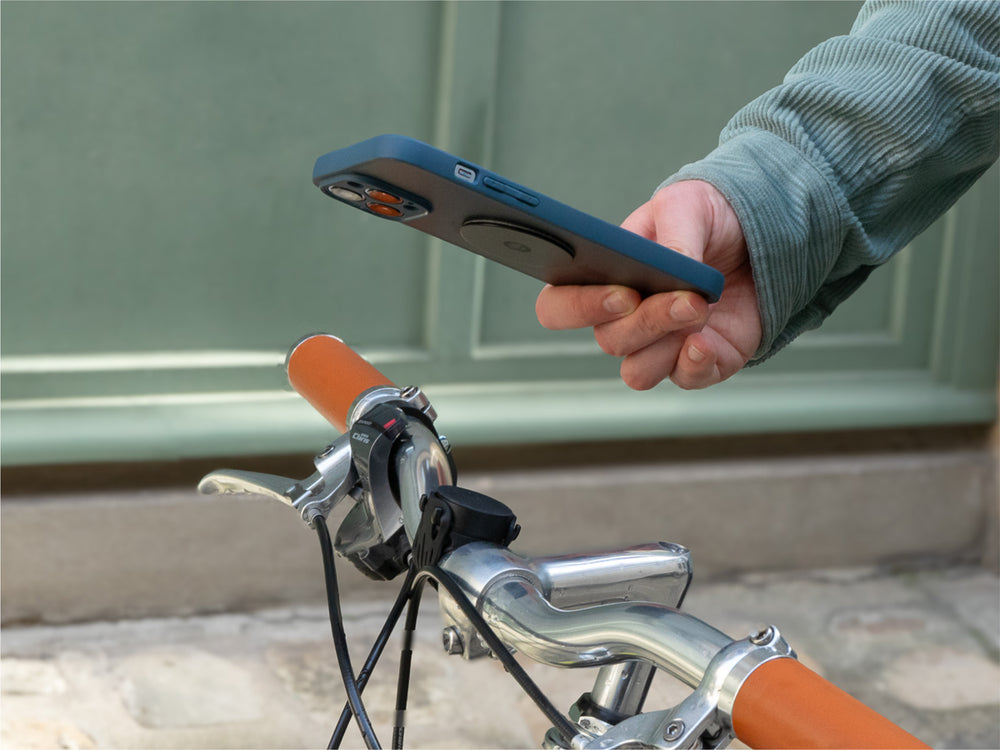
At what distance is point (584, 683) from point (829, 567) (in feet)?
2.90

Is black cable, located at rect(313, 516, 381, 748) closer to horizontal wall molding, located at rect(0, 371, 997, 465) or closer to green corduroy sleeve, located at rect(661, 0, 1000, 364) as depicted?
green corduroy sleeve, located at rect(661, 0, 1000, 364)

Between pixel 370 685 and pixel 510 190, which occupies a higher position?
pixel 510 190

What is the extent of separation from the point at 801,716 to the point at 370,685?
157 centimetres

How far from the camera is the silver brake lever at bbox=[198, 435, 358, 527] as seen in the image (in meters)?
0.75

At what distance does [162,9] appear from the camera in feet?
6.43

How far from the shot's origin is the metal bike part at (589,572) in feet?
2.06

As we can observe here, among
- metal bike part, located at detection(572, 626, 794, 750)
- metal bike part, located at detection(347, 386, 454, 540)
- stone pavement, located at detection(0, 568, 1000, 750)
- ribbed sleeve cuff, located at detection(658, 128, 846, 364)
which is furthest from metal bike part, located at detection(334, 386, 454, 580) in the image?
stone pavement, located at detection(0, 568, 1000, 750)

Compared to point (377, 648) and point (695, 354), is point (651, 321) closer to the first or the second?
point (695, 354)

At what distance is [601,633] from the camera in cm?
57

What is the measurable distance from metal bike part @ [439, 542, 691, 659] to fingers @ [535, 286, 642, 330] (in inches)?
7.5

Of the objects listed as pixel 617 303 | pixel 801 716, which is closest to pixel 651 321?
pixel 617 303

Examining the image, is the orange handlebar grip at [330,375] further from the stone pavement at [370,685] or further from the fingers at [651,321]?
the stone pavement at [370,685]

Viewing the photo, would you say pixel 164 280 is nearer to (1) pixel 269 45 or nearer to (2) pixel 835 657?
(1) pixel 269 45

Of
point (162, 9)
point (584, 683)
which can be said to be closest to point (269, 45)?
point (162, 9)
